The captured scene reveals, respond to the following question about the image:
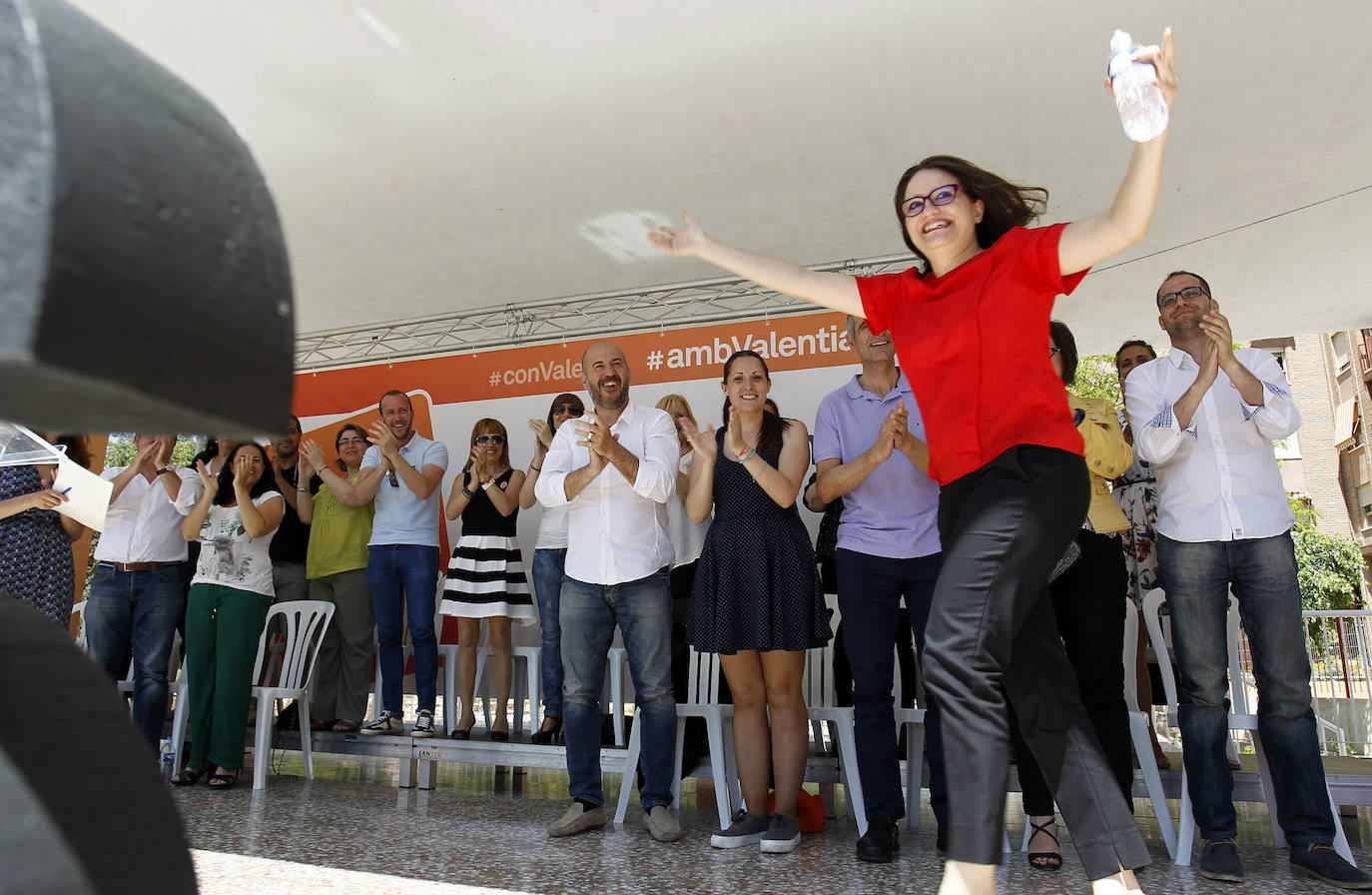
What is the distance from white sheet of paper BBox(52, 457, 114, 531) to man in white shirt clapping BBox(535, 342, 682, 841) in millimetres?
1743

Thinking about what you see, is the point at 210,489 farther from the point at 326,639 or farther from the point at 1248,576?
the point at 1248,576

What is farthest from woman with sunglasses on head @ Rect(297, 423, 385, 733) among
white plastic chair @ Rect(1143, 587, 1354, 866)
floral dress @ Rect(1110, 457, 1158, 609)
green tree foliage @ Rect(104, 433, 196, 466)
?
green tree foliage @ Rect(104, 433, 196, 466)

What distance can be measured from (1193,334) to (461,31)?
3.23 meters

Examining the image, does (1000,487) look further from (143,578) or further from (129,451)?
(129,451)

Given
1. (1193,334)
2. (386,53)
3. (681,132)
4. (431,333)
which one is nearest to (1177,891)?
(1193,334)

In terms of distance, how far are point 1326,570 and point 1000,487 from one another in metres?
23.9

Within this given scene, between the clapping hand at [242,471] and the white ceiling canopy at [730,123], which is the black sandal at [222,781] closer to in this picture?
the clapping hand at [242,471]

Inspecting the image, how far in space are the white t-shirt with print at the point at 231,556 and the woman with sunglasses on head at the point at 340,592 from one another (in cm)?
76

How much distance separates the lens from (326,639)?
239 inches

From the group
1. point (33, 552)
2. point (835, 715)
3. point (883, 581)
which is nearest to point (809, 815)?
point (835, 715)

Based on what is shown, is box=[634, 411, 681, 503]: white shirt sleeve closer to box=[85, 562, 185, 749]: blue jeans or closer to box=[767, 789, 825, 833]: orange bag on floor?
box=[767, 789, 825, 833]: orange bag on floor

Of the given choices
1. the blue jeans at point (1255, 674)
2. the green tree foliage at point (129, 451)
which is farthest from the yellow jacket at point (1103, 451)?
the green tree foliage at point (129, 451)

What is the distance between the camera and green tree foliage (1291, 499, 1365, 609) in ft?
68.4

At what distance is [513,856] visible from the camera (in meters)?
3.31
